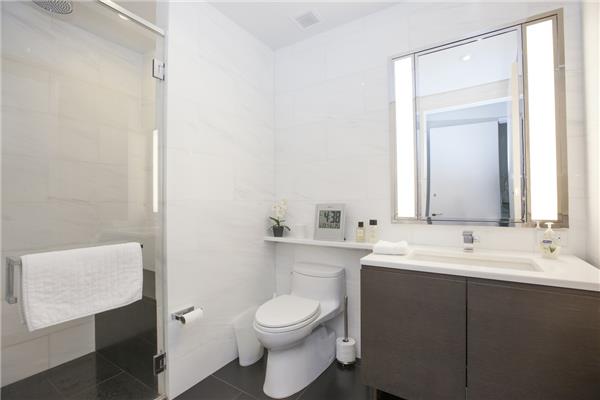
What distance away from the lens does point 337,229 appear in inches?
78.4

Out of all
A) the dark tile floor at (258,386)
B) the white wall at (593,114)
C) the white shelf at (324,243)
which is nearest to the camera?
the white wall at (593,114)

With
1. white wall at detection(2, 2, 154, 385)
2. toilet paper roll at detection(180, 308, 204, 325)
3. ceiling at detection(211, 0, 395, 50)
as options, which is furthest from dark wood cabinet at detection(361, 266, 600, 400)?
ceiling at detection(211, 0, 395, 50)

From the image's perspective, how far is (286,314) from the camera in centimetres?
163

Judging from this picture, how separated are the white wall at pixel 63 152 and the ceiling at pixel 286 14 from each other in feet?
2.68

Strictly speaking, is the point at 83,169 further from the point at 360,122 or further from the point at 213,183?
the point at 360,122

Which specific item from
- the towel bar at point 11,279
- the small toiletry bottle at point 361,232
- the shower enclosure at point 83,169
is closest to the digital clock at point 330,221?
the small toiletry bottle at point 361,232

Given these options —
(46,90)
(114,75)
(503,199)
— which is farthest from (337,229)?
(46,90)

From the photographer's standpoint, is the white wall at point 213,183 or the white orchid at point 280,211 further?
the white orchid at point 280,211

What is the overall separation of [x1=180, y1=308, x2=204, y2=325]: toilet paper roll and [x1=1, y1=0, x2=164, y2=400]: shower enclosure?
13 cm

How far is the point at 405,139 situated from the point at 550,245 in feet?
3.16

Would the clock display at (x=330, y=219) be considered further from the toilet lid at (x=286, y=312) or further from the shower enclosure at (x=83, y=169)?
the shower enclosure at (x=83, y=169)

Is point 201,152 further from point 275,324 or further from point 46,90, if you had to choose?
point 275,324

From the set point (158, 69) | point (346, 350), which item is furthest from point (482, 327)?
A: point (158, 69)

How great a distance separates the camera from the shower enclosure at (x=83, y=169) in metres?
1.27
